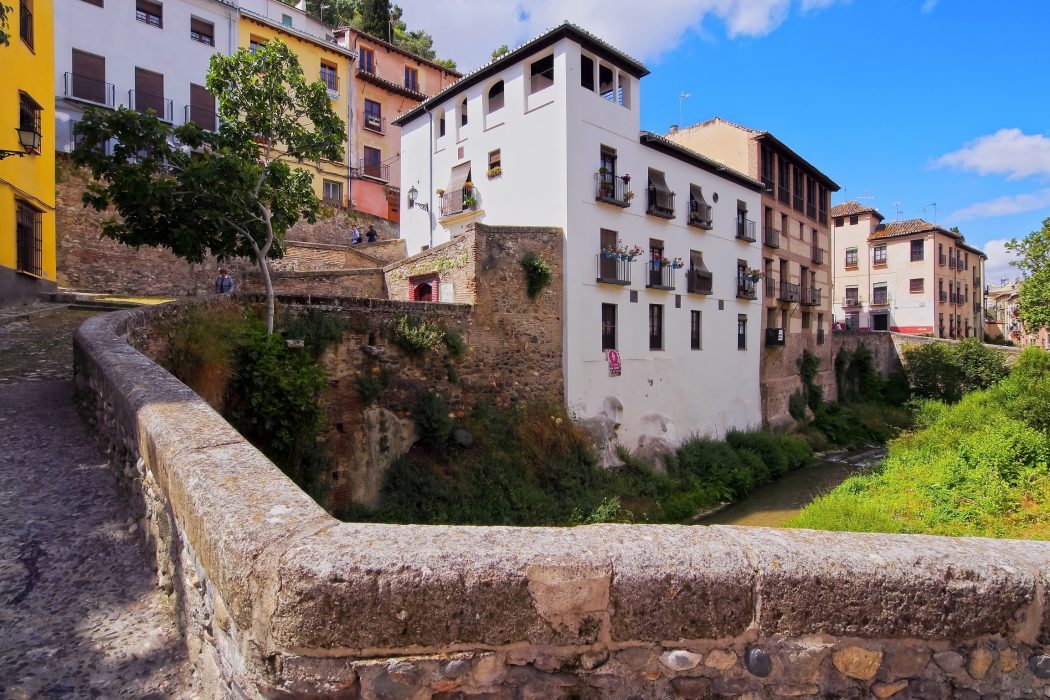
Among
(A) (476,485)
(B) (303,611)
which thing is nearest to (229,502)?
(B) (303,611)

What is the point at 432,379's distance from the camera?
13.9 meters

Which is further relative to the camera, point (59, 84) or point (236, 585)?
point (59, 84)

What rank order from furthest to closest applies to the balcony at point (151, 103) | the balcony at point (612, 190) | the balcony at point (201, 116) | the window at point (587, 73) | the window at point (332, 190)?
the window at point (332, 190) → the balcony at point (201, 116) → the balcony at point (151, 103) → the window at point (587, 73) → the balcony at point (612, 190)

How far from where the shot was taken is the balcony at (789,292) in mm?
25312

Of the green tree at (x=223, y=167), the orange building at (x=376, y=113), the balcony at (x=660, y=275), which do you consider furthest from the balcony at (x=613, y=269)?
the orange building at (x=376, y=113)

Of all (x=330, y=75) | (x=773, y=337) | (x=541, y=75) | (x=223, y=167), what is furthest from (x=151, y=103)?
(x=773, y=337)

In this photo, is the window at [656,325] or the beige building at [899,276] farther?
the beige building at [899,276]

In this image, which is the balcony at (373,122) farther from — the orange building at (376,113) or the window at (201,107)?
the window at (201,107)

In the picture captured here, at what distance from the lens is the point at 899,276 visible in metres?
41.8

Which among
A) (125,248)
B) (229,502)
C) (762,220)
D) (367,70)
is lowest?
(229,502)

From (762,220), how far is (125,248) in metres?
23.4

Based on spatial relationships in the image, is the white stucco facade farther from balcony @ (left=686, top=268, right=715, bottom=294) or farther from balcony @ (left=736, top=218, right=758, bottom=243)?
balcony @ (left=736, top=218, right=758, bottom=243)

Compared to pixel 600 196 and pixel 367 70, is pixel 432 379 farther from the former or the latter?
pixel 367 70

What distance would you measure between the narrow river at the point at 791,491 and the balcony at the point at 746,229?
29.6 ft
